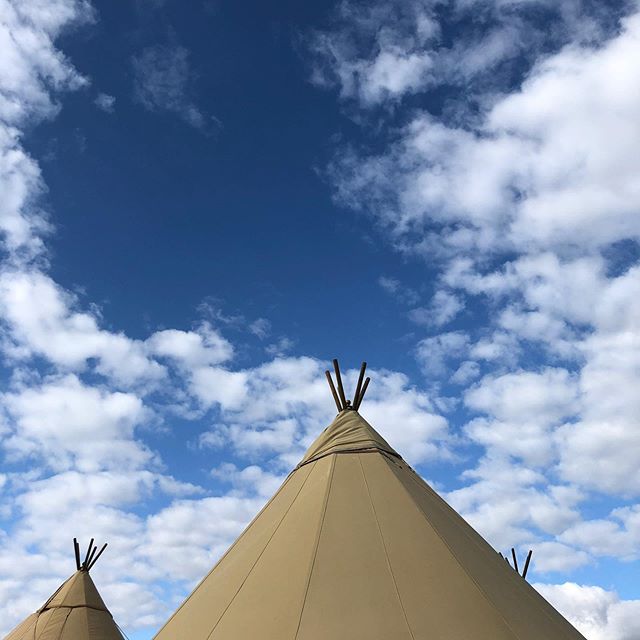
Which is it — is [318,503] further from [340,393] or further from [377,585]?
[340,393]

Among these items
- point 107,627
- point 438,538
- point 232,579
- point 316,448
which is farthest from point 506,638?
point 107,627

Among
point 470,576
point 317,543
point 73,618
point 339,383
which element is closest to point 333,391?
point 339,383

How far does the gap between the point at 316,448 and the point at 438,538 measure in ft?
6.64

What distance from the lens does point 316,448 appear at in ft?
24.0

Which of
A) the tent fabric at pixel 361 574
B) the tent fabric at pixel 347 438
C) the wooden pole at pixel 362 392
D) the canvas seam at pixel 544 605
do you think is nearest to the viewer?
the tent fabric at pixel 361 574

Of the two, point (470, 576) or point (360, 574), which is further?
point (470, 576)

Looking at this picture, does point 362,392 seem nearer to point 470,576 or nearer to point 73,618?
point 470,576

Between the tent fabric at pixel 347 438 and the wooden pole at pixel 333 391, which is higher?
the wooden pole at pixel 333 391

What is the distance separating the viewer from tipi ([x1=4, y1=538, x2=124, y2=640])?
14966 mm

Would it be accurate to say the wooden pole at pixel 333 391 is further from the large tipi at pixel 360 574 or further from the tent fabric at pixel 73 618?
the tent fabric at pixel 73 618

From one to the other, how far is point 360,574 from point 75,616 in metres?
13.1

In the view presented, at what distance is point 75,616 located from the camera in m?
15.4

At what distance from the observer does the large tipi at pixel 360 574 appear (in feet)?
15.9

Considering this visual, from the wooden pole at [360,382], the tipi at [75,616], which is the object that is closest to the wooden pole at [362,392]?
the wooden pole at [360,382]
